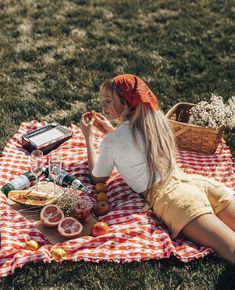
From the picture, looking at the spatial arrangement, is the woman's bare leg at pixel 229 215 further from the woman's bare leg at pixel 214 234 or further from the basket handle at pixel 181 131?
the basket handle at pixel 181 131

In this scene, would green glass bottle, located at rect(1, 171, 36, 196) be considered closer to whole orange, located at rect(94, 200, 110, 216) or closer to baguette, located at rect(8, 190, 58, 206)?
baguette, located at rect(8, 190, 58, 206)

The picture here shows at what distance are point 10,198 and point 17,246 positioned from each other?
58 cm

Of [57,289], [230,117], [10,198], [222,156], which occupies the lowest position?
[57,289]

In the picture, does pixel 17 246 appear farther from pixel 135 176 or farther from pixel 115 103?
pixel 115 103

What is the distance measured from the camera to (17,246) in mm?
4777

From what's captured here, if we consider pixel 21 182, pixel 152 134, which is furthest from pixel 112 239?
pixel 21 182

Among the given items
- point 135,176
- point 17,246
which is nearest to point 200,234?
point 135,176

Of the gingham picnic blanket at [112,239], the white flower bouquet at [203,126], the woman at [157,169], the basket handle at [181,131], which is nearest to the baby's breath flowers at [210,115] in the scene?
the white flower bouquet at [203,126]

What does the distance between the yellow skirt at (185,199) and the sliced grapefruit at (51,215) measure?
0.92 meters

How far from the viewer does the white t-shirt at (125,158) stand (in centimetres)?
494

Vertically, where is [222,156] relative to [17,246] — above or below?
above

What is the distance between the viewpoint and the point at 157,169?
4965 mm

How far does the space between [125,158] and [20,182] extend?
120cm

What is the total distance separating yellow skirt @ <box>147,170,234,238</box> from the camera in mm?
4738
